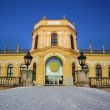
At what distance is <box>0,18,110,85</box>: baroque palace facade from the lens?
→ 2945 cm

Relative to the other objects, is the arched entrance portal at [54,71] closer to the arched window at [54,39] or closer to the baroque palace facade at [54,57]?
the baroque palace facade at [54,57]

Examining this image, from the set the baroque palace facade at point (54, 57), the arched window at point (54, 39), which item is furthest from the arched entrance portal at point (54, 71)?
the arched window at point (54, 39)

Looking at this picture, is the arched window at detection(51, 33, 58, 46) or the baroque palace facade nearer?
the baroque palace facade

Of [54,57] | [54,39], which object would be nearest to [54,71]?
[54,57]

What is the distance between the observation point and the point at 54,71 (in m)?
29.8

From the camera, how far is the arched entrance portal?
96.6ft

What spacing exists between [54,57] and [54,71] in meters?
2.08

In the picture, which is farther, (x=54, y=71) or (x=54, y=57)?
(x=54, y=57)

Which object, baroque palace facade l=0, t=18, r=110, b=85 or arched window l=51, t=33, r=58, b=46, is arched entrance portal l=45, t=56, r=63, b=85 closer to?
baroque palace facade l=0, t=18, r=110, b=85

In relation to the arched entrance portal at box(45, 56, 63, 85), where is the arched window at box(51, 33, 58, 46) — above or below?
above

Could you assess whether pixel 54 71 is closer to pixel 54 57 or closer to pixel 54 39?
pixel 54 57

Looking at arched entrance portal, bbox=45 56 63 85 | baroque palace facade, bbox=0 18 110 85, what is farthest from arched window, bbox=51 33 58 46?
arched entrance portal, bbox=45 56 63 85

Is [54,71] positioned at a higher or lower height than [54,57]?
lower

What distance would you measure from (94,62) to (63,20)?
8964mm
